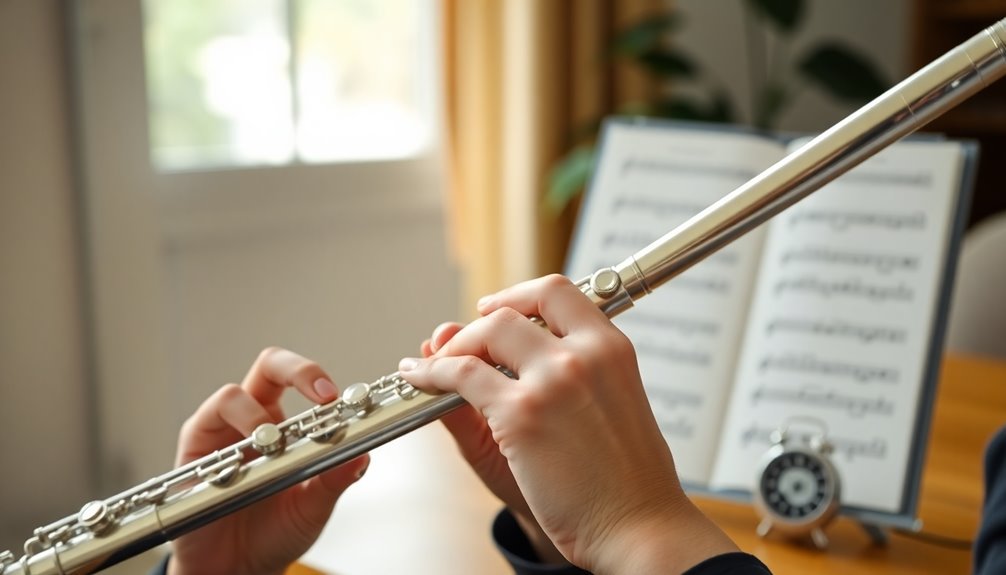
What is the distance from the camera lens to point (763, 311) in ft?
3.22

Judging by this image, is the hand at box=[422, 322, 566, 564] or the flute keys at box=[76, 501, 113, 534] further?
the hand at box=[422, 322, 566, 564]

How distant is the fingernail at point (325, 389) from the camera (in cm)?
76

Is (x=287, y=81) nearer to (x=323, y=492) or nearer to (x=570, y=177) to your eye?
(x=570, y=177)

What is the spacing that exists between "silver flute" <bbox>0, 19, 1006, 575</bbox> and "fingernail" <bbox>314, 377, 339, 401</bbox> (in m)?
0.06

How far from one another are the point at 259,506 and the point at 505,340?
0.33 m

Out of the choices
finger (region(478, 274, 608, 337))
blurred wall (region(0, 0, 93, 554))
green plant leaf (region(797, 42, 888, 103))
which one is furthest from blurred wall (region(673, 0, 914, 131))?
finger (region(478, 274, 608, 337))

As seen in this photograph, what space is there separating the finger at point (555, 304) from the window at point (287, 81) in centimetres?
146

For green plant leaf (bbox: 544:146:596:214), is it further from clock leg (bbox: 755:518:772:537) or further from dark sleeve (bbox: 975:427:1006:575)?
dark sleeve (bbox: 975:427:1006:575)

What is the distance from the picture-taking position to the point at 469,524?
94 centimetres

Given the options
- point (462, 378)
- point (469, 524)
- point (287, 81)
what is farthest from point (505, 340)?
point (287, 81)

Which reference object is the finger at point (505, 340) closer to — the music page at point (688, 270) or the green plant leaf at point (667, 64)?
the music page at point (688, 270)

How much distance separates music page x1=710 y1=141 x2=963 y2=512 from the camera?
3.01ft

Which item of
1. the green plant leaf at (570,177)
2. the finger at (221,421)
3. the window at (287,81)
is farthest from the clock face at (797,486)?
the window at (287,81)

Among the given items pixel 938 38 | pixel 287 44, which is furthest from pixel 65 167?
pixel 938 38
